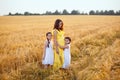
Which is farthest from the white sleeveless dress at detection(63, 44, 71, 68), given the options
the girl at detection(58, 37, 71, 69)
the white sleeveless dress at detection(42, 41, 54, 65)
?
the white sleeveless dress at detection(42, 41, 54, 65)

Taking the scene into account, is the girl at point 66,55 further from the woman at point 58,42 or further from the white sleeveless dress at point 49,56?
the white sleeveless dress at point 49,56

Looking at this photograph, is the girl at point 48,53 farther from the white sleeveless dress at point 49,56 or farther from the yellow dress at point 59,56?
the yellow dress at point 59,56

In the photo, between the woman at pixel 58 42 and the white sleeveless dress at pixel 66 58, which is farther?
the white sleeveless dress at pixel 66 58

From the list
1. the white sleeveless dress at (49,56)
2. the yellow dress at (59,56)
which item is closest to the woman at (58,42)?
the yellow dress at (59,56)

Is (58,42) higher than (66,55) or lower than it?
higher

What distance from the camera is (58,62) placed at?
674 cm

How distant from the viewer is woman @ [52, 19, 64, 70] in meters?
6.65

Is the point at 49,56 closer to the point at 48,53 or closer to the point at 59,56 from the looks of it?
the point at 48,53

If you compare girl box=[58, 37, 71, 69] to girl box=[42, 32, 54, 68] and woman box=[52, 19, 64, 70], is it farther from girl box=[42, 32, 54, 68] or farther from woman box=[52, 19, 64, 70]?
girl box=[42, 32, 54, 68]

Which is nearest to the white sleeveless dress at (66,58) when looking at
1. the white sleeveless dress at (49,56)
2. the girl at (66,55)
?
the girl at (66,55)

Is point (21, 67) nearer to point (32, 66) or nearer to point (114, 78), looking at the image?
point (32, 66)

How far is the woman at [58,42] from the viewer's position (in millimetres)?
6648

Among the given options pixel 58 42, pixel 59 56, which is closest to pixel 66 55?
pixel 59 56

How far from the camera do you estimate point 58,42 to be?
6.78m
